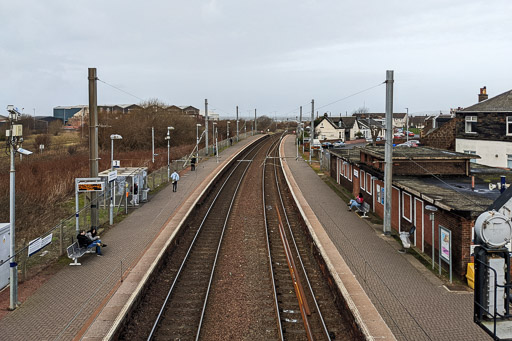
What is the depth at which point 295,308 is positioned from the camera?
10.9m

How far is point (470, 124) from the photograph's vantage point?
29.3 m

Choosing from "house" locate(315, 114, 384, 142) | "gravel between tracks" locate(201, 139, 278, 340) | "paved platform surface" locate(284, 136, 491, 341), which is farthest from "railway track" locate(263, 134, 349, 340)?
"house" locate(315, 114, 384, 142)

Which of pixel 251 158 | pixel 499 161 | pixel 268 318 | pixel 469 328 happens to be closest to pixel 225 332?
pixel 268 318

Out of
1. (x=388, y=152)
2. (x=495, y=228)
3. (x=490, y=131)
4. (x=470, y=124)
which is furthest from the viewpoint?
(x=470, y=124)

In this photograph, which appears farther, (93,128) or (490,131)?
(490,131)

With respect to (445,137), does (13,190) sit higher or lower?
lower

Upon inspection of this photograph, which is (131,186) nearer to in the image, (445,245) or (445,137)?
(445,245)

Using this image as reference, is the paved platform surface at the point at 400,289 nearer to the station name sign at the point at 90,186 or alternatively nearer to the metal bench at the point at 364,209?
the metal bench at the point at 364,209

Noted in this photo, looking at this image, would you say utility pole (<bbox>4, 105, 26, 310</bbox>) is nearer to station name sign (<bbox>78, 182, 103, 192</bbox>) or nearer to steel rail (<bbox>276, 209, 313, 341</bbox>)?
station name sign (<bbox>78, 182, 103, 192</bbox>)

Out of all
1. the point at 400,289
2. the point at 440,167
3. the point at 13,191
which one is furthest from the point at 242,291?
the point at 440,167

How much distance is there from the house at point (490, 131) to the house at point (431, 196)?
34.0 ft

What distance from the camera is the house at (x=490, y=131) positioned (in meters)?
26.6

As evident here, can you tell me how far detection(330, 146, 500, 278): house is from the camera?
38.7 feet

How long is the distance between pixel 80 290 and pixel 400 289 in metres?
8.17
